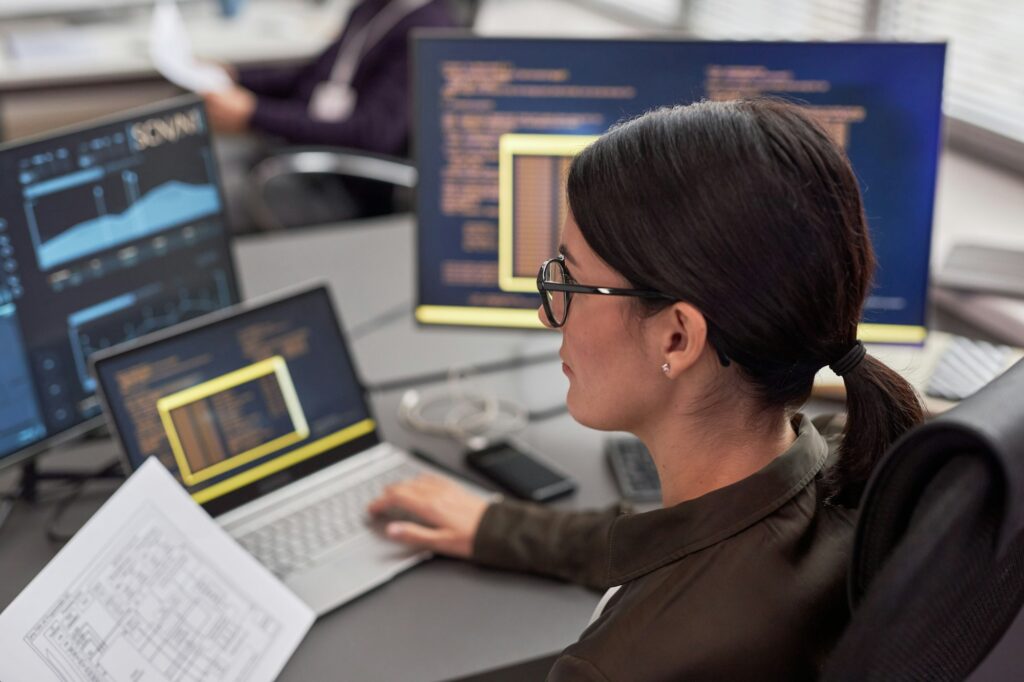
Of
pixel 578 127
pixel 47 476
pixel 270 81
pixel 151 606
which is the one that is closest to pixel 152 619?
pixel 151 606

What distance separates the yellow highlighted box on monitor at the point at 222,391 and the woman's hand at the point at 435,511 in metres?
0.15

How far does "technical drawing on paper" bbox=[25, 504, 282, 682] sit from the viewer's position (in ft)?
3.49

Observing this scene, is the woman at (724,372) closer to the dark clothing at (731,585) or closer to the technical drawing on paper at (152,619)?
the dark clothing at (731,585)

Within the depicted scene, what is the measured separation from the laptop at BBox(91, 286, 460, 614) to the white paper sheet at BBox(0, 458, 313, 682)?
0.26 ft

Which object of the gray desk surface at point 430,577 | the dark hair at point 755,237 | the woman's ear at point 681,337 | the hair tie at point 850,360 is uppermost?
the dark hair at point 755,237

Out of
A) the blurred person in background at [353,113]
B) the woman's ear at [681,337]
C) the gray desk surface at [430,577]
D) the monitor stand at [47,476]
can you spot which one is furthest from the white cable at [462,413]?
the blurred person in background at [353,113]

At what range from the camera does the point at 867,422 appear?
97 cm

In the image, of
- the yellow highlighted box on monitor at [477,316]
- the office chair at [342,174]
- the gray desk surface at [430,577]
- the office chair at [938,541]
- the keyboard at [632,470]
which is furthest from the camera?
the office chair at [342,174]

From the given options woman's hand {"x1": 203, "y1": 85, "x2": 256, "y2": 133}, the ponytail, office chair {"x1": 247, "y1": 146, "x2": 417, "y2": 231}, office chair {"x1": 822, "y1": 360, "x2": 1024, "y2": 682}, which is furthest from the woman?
woman's hand {"x1": 203, "y1": 85, "x2": 256, "y2": 133}

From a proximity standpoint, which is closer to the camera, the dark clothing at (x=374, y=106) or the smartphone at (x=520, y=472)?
the smartphone at (x=520, y=472)

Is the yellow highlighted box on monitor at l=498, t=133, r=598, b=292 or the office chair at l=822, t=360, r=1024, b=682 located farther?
the yellow highlighted box on monitor at l=498, t=133, r=598, b=292

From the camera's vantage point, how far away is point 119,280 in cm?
147

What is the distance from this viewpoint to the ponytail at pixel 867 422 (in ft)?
3.17

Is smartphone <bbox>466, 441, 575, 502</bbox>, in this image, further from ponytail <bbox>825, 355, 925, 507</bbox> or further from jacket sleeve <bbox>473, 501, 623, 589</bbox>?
ponytail <bbox>825, 355, 925, 507</bbox>
